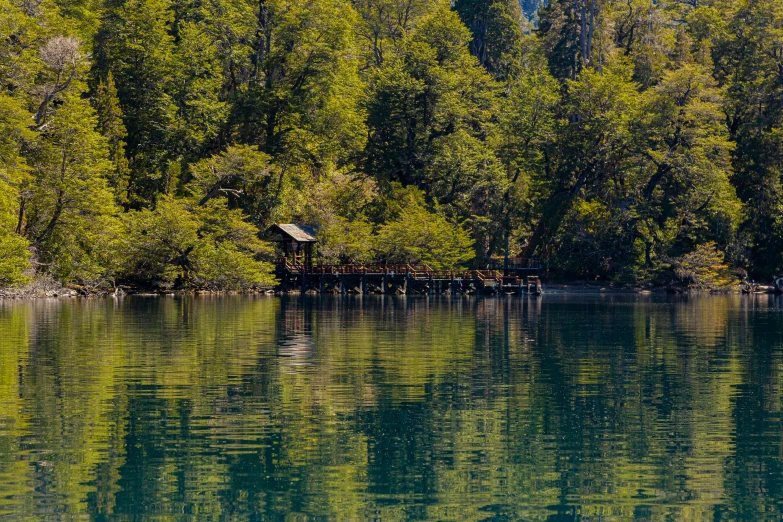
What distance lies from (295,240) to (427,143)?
45.7 ft

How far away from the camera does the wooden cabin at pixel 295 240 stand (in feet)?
266

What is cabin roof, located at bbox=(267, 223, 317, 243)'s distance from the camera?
80688mm

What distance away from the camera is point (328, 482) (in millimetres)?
16047

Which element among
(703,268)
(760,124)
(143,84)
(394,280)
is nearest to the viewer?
(394,280)

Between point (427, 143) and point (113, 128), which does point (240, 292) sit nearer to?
point (113, 128)

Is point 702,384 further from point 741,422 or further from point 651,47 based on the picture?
point 651,47

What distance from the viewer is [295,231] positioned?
3206 inches

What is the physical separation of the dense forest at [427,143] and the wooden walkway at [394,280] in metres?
1.98

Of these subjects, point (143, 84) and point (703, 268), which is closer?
point (143, 84)

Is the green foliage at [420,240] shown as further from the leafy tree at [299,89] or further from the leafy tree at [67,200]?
the leafy tree at [67,200]

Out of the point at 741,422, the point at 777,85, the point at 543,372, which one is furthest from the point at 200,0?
the point at 741,422

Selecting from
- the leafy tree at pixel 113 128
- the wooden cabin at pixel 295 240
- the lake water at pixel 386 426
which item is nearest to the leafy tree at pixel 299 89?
the wooden cabin at pixel 295 240

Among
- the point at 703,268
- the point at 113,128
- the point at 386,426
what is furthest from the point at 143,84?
the point at 386,426

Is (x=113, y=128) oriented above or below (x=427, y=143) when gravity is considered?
above
